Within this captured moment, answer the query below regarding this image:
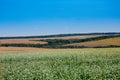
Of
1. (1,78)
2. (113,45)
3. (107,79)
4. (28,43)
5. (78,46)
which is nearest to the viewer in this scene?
(107,79)

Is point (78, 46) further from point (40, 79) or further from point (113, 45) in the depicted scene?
point (40, 79)

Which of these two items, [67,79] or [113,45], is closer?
[67,79]

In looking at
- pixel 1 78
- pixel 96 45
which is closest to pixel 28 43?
pixel 96 45

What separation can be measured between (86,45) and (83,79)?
60.7 metres

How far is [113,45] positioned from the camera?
7419cm

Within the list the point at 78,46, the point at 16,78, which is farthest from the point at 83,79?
the point at 78,46

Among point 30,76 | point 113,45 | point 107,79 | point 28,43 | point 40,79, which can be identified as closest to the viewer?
point 107,79

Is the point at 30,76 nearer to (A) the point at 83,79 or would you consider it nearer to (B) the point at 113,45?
(A) the point at 83,79

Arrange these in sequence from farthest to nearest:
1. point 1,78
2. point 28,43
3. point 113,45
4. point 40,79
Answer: point 28,43 < point 113,45 < point 1,78 < point 40,79

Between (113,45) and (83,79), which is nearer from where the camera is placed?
(83,79)

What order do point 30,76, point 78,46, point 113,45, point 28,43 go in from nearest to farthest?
point 30,76 < point 113,45 < point 78,46 < point 28,43

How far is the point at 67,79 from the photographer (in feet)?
59.5

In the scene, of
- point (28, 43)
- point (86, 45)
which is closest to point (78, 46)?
point (86, 45)

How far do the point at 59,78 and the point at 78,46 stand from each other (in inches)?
2439
